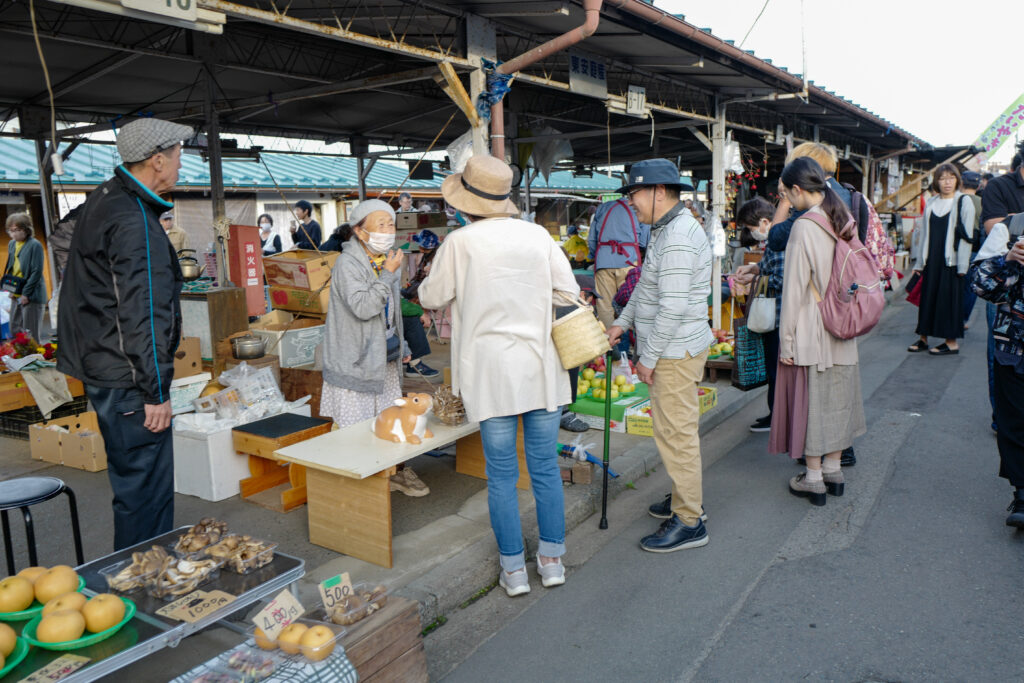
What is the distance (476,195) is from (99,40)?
6.98 meters

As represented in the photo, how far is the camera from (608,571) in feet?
12.1

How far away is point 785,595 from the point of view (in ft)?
11.0

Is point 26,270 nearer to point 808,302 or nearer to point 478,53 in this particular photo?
point 478,53

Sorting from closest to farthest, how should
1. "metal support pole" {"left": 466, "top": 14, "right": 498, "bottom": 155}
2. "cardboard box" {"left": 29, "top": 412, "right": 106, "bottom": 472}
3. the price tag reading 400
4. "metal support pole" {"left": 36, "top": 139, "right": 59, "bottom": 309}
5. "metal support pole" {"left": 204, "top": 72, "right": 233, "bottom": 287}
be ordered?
the price tag reading 400 < "cardboard box" {"left": 29, "top": 412, "right": 106, "bottom": 472} < "metal support pole" {"left": 466, "top": 14, "right": 498, "bottom": 155} < "metal support pole" {"left": 204, "top": 72, "right": 233, "bottom": 287} < "metal support pole" {"left": 36, "top": 139, "right": 59, "bottom": 309}

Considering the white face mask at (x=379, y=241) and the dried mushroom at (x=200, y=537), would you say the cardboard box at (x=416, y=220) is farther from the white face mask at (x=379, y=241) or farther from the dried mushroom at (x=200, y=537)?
the dried mushroom at (x=200, y=537)

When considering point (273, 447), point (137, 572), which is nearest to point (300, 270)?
point (273, 447)

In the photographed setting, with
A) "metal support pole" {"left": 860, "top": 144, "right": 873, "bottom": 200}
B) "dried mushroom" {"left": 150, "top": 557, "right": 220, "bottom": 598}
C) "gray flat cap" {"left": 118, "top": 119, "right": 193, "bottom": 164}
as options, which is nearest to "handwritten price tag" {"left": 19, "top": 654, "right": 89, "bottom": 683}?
"dried mushroom" {"left": 150, "top": 557, "right": 220, "bottom": 598}

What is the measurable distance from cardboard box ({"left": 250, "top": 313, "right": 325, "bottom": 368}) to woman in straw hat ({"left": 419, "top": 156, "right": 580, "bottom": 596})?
3793mm

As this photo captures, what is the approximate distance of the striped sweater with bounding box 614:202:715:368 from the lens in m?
3.56

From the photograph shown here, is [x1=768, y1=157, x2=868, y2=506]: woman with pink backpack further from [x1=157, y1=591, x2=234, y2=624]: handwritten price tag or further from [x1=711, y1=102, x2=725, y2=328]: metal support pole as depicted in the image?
[x1=711, y1=102, x2=725, y2=328]: metal support pole

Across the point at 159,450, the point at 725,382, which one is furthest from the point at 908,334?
the point at 159,450

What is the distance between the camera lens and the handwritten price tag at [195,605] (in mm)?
2182

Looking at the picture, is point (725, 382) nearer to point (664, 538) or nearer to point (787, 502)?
point (787, 502)

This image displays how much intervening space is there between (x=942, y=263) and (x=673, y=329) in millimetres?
6344
